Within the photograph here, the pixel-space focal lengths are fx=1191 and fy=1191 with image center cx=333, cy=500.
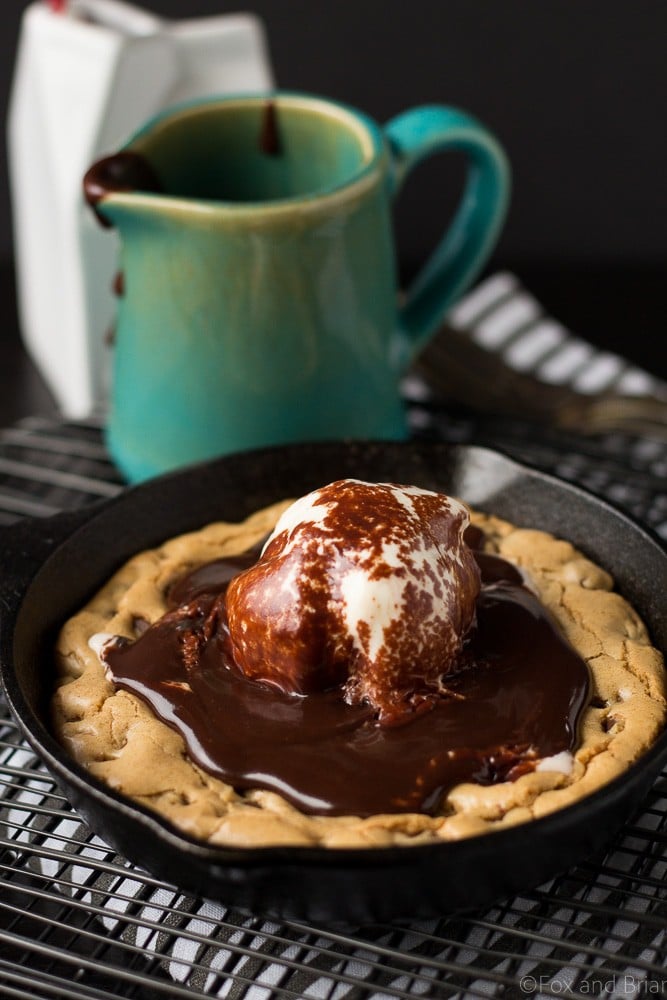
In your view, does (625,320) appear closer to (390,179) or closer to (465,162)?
(465,162)

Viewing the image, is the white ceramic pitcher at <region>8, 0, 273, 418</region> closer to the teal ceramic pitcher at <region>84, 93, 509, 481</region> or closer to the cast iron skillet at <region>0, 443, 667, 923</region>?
the teal ceramic pitcher at <region>84, 93, 509, 481</region>

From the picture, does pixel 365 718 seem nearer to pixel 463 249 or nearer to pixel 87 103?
pixel 463 249

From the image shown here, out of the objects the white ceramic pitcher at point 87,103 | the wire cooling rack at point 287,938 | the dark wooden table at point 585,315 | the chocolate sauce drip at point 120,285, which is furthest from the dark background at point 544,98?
the wire cooling rack at point 287,938

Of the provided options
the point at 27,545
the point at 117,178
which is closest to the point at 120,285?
the point at 117,178

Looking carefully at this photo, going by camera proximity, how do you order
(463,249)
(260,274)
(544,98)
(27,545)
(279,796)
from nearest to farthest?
(279,796)
(27,545)
(260,274)
(463,249)
(544,98)

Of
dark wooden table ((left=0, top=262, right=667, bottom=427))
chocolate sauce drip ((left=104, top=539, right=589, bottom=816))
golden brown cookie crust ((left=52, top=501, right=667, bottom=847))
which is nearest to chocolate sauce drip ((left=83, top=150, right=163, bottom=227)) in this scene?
golden brown cookie crust ((left=52, top=501, right=667, bottom=847))

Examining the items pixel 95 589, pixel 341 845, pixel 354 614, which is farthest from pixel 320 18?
pixel 341 845
